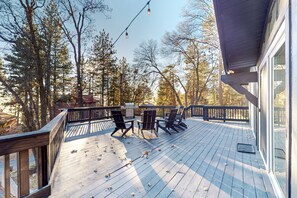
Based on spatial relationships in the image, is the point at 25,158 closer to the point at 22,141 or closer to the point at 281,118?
the point at 22,141

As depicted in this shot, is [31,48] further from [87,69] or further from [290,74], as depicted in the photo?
[290,74]

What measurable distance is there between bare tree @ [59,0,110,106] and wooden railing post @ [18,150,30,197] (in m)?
12.4

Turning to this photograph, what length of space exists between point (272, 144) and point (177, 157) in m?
1.85

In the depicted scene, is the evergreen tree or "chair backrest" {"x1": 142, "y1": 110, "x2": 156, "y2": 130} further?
the evergreen tree

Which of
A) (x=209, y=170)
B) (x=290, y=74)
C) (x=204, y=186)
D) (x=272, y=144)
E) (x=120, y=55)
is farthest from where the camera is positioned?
(x=120, y=55)

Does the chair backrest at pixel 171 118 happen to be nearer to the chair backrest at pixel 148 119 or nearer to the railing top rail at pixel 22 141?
the chair backrest at pixel 148 119

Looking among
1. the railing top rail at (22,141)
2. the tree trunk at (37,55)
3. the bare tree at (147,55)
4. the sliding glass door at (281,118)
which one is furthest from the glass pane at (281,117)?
the bare tree at (147,55)

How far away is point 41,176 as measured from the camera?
1986mm

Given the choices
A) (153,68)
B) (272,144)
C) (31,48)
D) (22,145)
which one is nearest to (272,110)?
(272,144)

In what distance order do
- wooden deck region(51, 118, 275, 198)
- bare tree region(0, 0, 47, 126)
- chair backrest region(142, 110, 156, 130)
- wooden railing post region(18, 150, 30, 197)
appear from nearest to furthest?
wooden railing post region(18, 150, 30, 197) → wooden deck region(51, 118, 275, 198) → chair backrest region(142, 110, 156, 130) → bare tree region(0, 0, 47, 126)

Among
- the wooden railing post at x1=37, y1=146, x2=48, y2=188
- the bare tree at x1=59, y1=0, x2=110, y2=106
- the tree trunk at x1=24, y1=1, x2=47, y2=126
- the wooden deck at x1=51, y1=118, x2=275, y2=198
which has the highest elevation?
the bare tree at x1=59, y1=0, x2=110, y2=106

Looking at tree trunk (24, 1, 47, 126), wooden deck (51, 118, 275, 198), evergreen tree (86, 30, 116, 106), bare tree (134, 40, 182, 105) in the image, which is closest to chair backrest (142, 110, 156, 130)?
wooden deck (51, 118, 275, 198)

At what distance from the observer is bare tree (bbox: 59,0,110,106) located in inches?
487

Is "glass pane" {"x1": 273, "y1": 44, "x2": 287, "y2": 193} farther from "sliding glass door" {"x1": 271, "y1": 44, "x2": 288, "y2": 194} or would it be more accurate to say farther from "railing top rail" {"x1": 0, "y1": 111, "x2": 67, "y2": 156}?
"railing top rail" {"x1": 0, "y1": 111, "x2": 67, "y2": 156}
